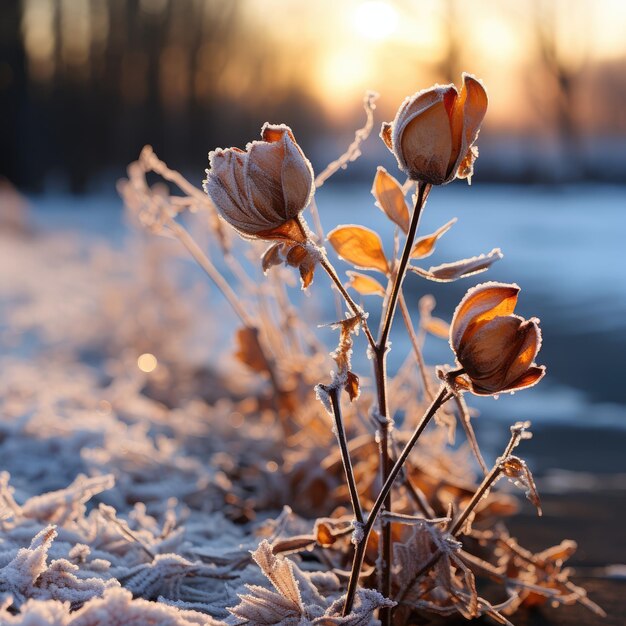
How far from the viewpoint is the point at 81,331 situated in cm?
407

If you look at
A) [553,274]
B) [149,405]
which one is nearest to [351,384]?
[149,405]

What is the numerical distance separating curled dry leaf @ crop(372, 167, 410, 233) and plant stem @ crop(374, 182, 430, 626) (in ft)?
0.09

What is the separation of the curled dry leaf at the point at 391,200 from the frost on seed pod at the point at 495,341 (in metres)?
0.14

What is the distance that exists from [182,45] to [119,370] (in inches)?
529

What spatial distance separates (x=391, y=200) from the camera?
0.88m

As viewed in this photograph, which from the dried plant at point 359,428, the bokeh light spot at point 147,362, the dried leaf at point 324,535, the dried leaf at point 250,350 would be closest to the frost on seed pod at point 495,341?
the dried plant at point 359,428

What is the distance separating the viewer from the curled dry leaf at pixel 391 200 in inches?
34.6

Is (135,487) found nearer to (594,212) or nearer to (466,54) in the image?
(594,212)

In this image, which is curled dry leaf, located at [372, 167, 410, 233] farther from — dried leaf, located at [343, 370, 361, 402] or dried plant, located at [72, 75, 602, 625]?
dried leaf, located at [343, 370, 361, 402]

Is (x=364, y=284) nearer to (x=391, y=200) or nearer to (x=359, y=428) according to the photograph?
(x=391, y=200)

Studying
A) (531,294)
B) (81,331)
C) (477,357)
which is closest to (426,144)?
(477,357)

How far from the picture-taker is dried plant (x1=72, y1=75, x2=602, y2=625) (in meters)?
0.74

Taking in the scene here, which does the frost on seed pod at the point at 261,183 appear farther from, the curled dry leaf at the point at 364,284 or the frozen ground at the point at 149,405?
the frozen ground at the point at 149,405

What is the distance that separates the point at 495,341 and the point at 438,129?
189mm
